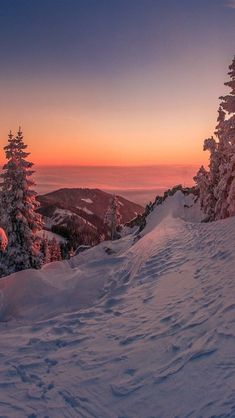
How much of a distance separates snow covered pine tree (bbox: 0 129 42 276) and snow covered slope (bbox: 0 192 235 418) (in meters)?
9.97

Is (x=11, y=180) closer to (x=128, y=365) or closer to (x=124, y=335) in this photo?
(x=124, y=335)

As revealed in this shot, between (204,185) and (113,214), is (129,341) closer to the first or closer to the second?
(204,185)

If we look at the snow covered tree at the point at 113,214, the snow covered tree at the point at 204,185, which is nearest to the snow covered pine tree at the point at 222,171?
the snow covered tree at the point at 204,185

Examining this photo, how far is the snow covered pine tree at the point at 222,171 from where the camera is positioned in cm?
2715

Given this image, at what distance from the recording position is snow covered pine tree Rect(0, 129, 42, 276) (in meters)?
28.0

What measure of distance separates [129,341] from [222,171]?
24.0 meters

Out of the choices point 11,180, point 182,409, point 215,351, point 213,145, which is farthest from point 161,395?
point 213,145

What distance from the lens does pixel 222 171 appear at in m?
31.2

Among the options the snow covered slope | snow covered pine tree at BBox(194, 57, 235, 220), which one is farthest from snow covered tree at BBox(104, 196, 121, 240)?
the snow covered slope

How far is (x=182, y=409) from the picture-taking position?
20.6 ft

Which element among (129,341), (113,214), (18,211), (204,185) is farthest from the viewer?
(113,214)

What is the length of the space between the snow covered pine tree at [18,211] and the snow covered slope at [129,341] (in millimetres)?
9970

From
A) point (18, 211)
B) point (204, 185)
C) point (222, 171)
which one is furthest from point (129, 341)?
point (204, 185)

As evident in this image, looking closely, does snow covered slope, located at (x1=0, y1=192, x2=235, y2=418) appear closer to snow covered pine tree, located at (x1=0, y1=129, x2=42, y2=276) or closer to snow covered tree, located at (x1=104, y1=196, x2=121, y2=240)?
snow covered pine tree, located at (x1=0, y1=129, x2=42, y2=276)
